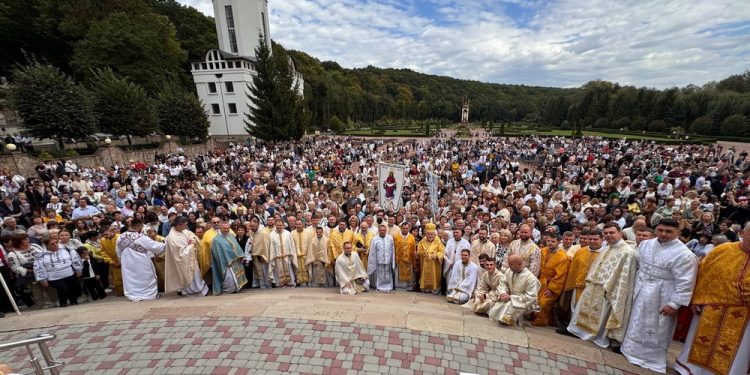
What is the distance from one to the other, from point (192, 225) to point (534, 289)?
808 cm

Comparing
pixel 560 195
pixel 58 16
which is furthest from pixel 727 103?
pixel 58 16

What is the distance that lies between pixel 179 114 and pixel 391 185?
28181 millimetres

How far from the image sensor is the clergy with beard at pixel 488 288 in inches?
198

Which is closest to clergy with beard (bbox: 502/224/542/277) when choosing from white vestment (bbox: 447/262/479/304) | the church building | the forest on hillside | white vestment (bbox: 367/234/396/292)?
white vestment (bbox: 447/262/479/304)

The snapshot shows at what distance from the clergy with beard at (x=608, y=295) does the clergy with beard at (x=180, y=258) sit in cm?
653

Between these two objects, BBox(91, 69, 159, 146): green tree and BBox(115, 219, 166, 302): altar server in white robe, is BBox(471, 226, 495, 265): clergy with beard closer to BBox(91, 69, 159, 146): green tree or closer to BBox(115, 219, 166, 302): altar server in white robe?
BBox(115, 219, 166, 302): altar server in white robe

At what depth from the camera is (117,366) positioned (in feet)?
12.2

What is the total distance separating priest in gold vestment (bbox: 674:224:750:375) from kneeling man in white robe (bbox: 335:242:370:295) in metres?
4.87

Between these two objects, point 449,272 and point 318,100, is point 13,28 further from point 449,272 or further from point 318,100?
point 449,272

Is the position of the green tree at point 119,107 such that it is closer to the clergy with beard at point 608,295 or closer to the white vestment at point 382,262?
the white vestment at point 382,262

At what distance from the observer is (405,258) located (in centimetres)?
674

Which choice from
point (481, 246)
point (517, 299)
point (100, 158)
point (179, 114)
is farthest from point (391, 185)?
point (179, 114)

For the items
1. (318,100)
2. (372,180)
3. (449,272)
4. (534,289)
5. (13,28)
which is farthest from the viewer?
(318,100)

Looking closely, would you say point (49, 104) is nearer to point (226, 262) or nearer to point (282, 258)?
point (226, 262)
